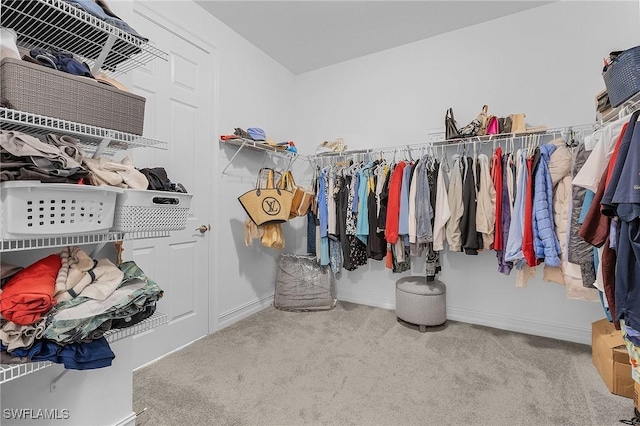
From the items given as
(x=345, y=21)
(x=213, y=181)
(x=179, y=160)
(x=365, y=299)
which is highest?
(x=345, y=21)

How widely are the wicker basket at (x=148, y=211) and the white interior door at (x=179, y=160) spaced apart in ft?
3.66

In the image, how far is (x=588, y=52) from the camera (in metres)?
2.35

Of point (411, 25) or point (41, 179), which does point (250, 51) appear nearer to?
point (411, 25)

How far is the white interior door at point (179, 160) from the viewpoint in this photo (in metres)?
2.12

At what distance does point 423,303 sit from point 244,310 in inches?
65.3

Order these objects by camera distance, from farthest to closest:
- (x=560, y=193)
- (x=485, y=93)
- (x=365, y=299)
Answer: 1. (x=365, y=299)
2. (x=485, y=93)
3. (x=560, y=193)

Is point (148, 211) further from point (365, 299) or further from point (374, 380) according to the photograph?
point (365, 299)

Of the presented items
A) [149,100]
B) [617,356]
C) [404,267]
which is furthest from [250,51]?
[617,356]

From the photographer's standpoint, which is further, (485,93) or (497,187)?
(485,93)

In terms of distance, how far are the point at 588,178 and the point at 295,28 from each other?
99.5 inches

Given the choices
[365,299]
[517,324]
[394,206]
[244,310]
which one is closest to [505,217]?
[394,206]

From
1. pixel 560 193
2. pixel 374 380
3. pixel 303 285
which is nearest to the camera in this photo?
pixel 374 380

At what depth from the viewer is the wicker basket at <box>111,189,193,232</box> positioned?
104cm

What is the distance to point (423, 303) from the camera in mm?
2578
